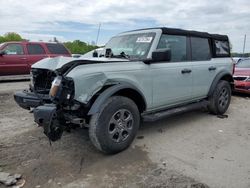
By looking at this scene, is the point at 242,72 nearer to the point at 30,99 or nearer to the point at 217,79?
the point at 217,79

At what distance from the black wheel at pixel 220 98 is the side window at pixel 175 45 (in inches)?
52.0

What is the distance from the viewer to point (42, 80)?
4512 millimetres

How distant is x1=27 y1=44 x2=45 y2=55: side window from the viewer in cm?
1220

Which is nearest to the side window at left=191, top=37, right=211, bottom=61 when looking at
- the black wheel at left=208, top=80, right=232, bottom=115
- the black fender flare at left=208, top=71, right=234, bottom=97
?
the black fender flare at left=208, top=71, right=234, bottom=97

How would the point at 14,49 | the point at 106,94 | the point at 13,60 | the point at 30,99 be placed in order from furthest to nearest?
the point at 14,49 → the point at 13,60 → the point at 30,99 → the point at 106,94

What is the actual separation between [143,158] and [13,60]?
9.49m

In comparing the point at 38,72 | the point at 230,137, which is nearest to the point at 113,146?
the point at 38,72

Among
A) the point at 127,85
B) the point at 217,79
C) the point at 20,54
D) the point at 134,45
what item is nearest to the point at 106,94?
the point at 127,85

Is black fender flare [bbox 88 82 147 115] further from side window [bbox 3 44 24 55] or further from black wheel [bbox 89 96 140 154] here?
side window [bbox 3 44 24 55]

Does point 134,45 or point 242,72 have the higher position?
point 134,45

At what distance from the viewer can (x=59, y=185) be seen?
3.27 metres

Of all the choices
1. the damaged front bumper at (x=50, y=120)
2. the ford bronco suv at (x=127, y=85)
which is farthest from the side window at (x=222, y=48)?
the damaged front bumper at (x=50, y=120)

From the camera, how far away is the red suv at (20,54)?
11664 mm

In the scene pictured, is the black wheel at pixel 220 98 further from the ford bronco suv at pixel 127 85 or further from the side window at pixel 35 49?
the side window at pixel 35 49
